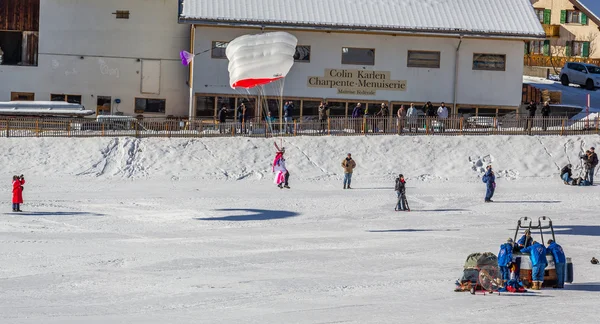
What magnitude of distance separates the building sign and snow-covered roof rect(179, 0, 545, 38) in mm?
1807

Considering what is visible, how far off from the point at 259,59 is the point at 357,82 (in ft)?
34.1

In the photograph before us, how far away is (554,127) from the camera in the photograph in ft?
123

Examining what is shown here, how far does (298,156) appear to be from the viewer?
3522cm

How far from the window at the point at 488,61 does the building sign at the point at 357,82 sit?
9.37 feet

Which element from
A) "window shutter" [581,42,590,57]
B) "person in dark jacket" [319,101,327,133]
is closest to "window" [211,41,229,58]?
"person in dark jacket" [319,101,327,133]

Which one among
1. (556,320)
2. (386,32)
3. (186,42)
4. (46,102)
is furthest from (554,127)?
(556,320)

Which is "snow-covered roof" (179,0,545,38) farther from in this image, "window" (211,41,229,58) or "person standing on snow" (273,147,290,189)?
"person standing on snow" (273,147,290,189)

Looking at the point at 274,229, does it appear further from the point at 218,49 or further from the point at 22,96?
the point at 22,96

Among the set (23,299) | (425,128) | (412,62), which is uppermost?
(412,62)

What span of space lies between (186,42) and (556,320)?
28.5m

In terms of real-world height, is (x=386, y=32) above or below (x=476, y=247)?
above

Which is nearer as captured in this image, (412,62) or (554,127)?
(554,127)

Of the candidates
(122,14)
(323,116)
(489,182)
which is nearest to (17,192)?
(489,182)

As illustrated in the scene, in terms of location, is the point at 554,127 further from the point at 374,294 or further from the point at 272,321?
the point at 272,321
